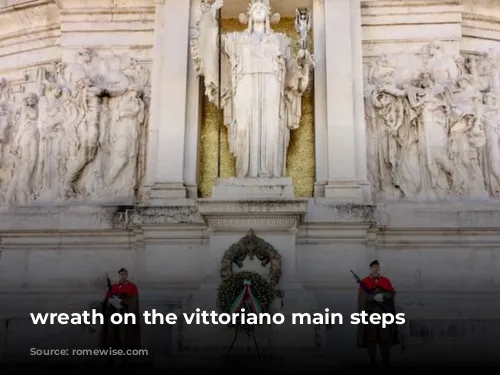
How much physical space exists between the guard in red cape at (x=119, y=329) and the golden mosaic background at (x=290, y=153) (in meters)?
4.54

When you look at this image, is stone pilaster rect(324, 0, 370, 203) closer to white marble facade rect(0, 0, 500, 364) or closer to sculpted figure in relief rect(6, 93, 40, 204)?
white marble facade rect(0, 0, 500, 364)

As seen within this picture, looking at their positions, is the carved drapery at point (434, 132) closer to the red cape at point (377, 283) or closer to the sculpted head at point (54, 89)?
the red cape at point (377, 283)

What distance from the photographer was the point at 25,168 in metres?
15.9

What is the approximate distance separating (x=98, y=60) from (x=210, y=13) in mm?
3649

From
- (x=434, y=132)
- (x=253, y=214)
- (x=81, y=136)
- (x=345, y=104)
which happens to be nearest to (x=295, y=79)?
(x=345, y=104)

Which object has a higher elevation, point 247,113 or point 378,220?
point 247,113

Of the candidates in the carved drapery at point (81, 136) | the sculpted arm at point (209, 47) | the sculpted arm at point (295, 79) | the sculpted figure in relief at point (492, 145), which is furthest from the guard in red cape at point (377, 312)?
the carved drapery at point (81, 136)

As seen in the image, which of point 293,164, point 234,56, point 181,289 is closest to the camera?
point 181,289

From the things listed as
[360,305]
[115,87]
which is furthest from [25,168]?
[360,305]

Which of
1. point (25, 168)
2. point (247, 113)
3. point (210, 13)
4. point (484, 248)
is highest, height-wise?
point (210, 13)

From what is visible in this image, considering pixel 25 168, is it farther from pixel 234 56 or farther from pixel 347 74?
pixel 347 74

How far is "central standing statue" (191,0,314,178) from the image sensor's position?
46.6 ft

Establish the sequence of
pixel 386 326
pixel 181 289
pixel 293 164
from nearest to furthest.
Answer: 1. pixel 386 326
2. pixel 181 289
3. pixel 293 164

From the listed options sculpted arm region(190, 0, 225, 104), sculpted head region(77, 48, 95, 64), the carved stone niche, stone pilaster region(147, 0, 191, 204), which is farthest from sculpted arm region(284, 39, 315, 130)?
sculpted head region(77, 48, 95, 64)
